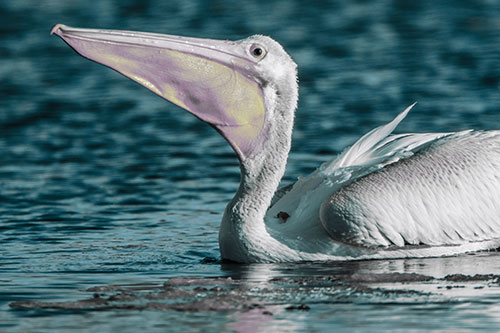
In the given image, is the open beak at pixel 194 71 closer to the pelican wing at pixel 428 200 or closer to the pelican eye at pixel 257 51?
the pelican eye at pixel 257 51

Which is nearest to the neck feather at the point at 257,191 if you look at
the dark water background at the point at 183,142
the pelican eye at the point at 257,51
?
the dark water background at the point at 183,142

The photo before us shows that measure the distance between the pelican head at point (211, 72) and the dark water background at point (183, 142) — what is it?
2.72 ft

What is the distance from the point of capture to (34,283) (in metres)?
5.76

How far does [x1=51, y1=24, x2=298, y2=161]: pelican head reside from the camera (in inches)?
233

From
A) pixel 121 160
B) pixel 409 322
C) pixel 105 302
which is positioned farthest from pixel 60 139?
pixel 409 322

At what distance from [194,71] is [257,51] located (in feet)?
1.31

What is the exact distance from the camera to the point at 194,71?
6090 millimetres

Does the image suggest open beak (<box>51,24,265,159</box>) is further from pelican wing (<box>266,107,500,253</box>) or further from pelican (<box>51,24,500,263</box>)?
pelican wing (<box>266,107,500,253</box>)

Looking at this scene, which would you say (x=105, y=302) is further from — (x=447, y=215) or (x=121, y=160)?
(x=121, y=160)

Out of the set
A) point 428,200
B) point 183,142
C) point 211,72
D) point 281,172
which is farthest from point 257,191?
point 183,142

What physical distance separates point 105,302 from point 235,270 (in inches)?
44.8

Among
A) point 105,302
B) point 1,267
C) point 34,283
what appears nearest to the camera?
point 105,302

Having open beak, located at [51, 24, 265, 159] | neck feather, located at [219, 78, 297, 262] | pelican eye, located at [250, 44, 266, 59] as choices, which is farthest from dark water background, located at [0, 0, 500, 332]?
pelican eye, located at [250, 44, 266, 59]

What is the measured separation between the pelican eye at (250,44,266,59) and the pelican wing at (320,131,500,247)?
0.88m
